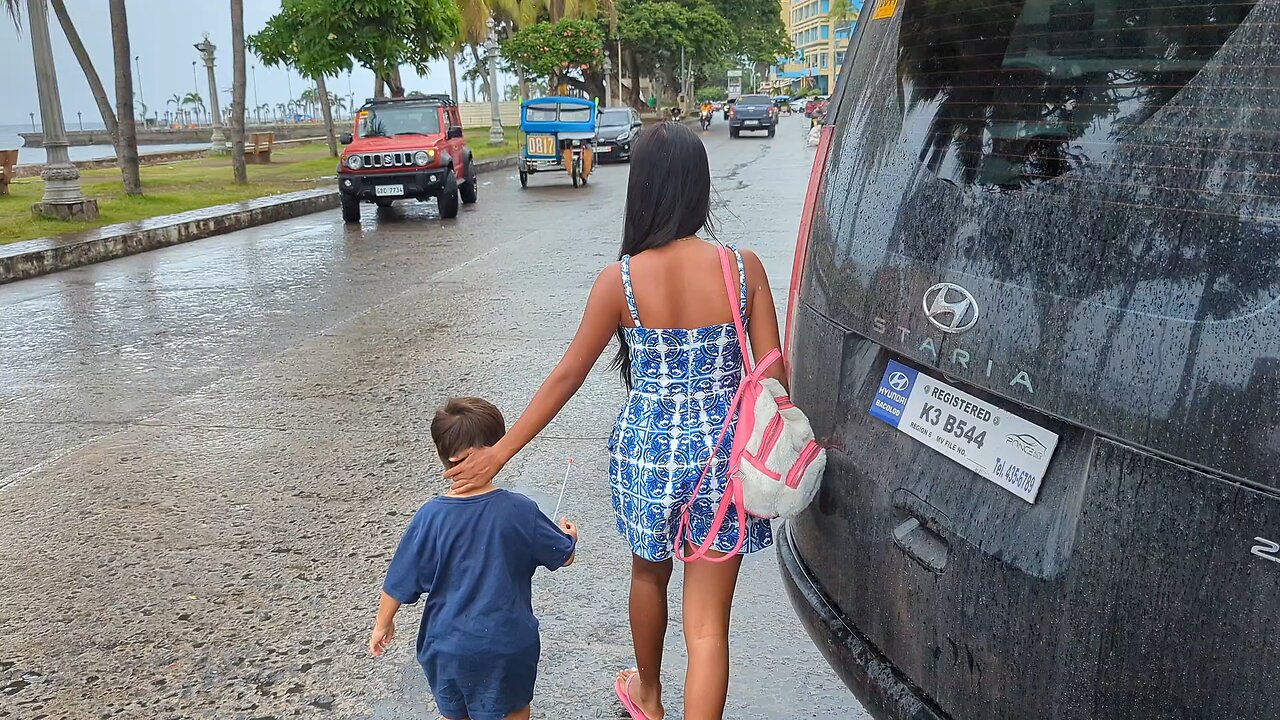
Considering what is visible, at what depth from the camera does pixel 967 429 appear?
191 cm

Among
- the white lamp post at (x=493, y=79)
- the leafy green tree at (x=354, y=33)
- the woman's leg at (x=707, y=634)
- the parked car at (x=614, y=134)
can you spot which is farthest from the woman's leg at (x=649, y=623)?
the white lamp post at (x=493, y=79)

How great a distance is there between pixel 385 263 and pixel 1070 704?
10.9 m

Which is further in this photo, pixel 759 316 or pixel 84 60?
pixel 84 60

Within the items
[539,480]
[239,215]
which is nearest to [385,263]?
[239,215]

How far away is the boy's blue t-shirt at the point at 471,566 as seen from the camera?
2.43m

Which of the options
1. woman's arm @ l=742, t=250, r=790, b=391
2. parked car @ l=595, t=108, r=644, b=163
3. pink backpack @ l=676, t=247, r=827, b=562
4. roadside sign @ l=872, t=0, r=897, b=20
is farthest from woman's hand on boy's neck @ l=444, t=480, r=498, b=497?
parked car @ l=595, t=108, r=644, b=163

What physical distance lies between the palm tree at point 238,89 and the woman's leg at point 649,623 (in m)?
20.8

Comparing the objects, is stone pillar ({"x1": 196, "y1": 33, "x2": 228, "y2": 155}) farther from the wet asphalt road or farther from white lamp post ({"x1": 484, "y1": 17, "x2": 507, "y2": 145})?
the wet asphalt road

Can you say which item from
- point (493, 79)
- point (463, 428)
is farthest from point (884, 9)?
point (493, 79)

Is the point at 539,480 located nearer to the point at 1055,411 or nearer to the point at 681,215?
the point at 681,215

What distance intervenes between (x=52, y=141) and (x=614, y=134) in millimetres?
16475

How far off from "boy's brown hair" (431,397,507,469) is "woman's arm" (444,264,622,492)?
3cm

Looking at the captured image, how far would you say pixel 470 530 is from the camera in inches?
95.6

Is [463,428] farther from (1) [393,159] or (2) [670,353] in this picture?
(1) [393,159]
